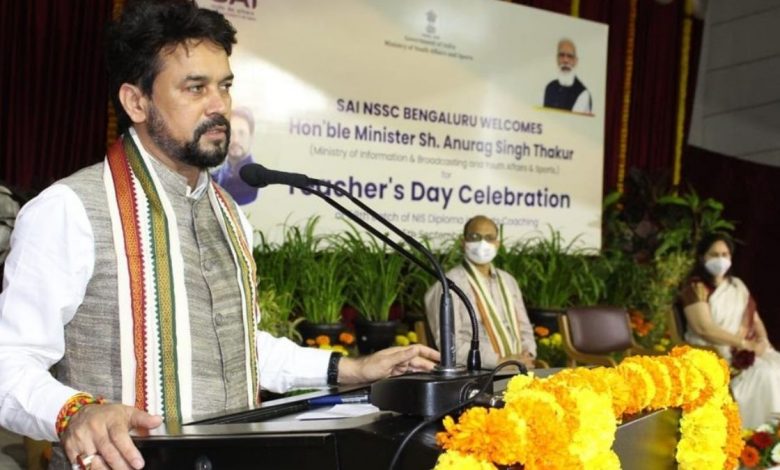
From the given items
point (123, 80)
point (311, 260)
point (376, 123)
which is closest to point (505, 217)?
point (376, 123)

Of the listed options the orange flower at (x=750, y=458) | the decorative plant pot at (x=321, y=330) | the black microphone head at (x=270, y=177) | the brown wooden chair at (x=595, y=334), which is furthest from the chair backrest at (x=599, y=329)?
the black microphone head at (x=270, y=177)

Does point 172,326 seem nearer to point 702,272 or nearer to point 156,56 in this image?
point 156,56

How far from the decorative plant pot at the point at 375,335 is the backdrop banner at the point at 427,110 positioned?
26.9 inches

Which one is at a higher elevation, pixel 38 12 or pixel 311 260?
pixel 38 12

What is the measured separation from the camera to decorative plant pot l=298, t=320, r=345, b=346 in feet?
16.9

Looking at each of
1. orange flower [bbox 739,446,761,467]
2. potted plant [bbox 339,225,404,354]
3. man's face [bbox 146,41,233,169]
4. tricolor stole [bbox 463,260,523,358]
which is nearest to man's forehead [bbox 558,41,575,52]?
potted plant [bbox 339,225,404,354]

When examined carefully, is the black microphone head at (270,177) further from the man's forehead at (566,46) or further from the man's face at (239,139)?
the man's forehead at (566,46)

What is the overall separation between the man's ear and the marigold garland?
905 millimetres

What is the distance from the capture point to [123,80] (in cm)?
170

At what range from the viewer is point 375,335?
17.7ft

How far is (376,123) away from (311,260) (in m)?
1.14

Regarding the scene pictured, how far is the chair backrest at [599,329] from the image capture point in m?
5.34

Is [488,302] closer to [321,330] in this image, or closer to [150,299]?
[321,330]

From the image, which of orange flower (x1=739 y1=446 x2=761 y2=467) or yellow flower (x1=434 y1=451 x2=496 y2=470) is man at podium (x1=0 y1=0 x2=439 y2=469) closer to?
yellow flower (x1=434 y1=451 x2=496 y2=470)
